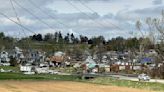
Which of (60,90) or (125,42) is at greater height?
(125,42)

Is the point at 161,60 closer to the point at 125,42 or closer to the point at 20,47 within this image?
the point at 125,42

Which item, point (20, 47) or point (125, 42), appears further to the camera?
point (20, 47)

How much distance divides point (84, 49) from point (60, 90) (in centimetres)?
10251

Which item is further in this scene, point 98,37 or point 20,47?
point 98,37

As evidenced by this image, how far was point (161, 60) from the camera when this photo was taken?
7169 centimetres

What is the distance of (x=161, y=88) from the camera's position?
44688mm

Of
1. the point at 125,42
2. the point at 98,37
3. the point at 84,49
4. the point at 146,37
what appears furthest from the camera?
the point at 98,37

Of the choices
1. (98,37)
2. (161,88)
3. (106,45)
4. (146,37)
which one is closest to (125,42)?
(106,45)

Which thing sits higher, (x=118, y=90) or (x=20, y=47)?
(x=20, y=47)

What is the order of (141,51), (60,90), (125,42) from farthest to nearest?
(125,42)
(141,51)
(60,90)

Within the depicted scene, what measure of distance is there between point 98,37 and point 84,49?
21544 millimetres

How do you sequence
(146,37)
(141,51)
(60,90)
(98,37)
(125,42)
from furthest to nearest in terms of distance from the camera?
1. (98,37)
2. (125,42)
3. (141,51)
4. (146,37)
5. (60,90)

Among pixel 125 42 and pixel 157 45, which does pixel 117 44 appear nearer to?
pixel 125 42

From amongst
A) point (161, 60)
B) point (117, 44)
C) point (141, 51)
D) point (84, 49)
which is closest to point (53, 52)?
point (84, 49)
